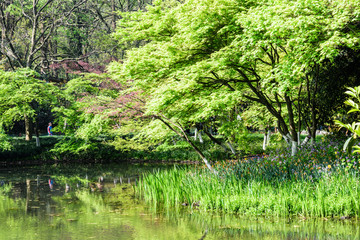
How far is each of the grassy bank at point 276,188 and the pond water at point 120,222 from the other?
0.29m

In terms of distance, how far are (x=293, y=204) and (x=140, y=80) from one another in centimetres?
542

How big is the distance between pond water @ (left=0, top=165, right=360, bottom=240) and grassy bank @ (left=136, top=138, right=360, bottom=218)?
29 centimetres

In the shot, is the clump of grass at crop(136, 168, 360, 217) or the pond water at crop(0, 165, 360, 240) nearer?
the pond water at crop(0, 165, 360, 240)

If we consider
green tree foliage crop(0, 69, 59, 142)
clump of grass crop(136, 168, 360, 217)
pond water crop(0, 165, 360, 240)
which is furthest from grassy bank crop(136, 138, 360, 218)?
green tree foliage crop(0, 69, 59, 142)

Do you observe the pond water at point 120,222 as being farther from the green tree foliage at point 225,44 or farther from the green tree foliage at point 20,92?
the green tree foliage at point 20,92

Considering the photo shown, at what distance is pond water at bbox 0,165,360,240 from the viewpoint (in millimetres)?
5875

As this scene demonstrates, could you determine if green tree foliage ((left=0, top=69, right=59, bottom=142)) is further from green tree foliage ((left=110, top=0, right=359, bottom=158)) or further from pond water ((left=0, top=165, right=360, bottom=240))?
green tree foliage ((left=110, top=0, right=359, bottom=158))

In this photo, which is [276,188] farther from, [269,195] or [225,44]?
[225,44]

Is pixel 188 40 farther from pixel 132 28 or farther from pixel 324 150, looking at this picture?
pixel 324 150

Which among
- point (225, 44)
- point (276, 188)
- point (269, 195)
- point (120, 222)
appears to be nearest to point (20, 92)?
point (225, 44)

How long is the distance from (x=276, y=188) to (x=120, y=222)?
3.34 m

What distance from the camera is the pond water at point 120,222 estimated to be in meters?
5.88

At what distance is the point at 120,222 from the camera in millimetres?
7145

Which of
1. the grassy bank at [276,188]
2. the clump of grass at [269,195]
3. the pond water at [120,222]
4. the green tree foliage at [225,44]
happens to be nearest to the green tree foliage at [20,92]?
the pond water at [120,222]
